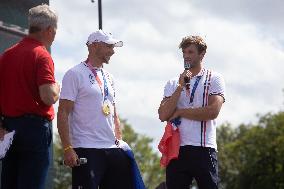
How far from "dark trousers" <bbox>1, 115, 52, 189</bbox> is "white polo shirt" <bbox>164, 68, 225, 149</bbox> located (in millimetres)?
1570

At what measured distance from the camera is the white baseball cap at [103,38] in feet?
23.0

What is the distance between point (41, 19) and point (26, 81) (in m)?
0.54

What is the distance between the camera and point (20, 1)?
1022cm

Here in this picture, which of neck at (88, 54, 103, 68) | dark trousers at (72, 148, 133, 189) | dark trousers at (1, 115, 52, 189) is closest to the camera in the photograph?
dark trousers at (1, 115, 52, 189)

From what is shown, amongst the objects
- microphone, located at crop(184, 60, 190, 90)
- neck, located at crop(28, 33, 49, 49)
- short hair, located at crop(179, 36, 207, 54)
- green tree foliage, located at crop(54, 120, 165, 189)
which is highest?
short hair, located at crop(179, 36, 207, 54)

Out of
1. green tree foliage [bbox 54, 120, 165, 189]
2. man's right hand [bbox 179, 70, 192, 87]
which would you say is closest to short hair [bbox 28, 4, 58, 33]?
man's right hand [bbox 179, 70, 192, 87]

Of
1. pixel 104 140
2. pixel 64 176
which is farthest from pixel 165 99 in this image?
pixel 64 176

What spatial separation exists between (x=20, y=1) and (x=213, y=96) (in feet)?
12.6

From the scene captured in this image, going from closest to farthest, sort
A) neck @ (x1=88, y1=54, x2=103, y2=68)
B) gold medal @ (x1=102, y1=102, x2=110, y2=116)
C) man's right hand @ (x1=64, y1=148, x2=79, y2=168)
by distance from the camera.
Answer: man's right hand @ (x1=64, y1=148, x2=79, y2=168)
gold medal @ (x1=102, y1=102, x2=110, y2=116)
neck @ (x1=88, y1=54, x2=103, y2=68)

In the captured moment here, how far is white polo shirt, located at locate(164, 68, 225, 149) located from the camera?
285 inches

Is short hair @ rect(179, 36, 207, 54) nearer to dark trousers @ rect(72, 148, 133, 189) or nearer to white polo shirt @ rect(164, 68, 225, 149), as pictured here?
white polo shirt @ rect(164, 68, 225, 149)

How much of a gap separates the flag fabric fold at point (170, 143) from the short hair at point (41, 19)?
163 cm

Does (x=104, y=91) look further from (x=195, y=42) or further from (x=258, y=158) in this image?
(x=258, y=158)

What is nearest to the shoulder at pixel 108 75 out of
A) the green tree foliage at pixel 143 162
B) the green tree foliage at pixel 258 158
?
the green tree foliage at pixel 258 158
